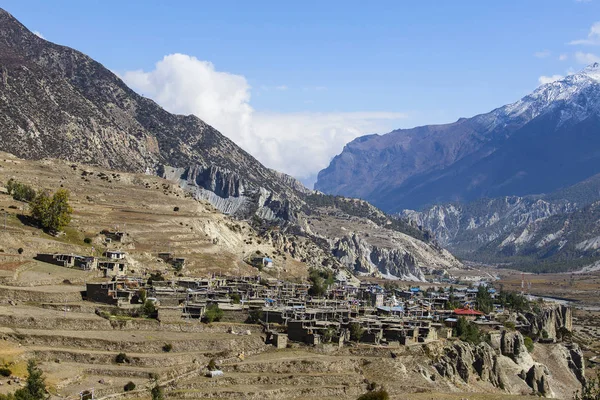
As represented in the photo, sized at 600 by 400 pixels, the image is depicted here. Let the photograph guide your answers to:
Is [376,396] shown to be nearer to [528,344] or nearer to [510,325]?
[528,344]

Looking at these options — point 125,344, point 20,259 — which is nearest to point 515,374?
point 125,344

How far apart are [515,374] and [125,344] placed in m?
44.6

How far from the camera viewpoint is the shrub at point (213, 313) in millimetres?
86438

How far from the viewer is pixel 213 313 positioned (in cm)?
8781

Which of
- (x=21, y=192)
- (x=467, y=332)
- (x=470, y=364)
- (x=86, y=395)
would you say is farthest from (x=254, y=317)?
(x=21, y=192)

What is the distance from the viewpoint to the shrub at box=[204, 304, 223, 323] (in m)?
86.4

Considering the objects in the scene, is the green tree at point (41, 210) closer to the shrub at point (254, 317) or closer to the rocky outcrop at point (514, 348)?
the shrub at point (254, 317)

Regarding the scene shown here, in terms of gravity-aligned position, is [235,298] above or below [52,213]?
below

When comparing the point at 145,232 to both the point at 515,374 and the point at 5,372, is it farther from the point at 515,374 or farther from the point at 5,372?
the point at 5,372

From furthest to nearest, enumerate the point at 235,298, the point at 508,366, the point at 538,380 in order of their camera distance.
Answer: the point at 235,298
the point at 508,366
the point at 538,380

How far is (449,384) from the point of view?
3310 inches

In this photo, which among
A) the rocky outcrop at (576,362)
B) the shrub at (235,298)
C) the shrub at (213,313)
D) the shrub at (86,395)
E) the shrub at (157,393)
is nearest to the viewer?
the shrub at (157,393)

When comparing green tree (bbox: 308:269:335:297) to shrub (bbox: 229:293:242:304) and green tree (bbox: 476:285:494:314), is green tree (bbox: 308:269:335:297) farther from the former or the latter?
green tree (bbox: 476:285:494:314)

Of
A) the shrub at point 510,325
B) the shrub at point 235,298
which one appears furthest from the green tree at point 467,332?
the shrub at point 235,298
